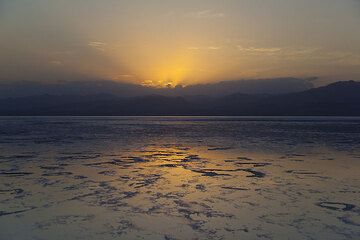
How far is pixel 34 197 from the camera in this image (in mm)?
9070

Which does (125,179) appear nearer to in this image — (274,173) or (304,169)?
(274,173)

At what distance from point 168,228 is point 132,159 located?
9648 mm

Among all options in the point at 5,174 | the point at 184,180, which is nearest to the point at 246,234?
the point at 184,180

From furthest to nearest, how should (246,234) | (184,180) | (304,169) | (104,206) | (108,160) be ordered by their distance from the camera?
(108,160) < (304,169) < (184,180) < (104,206) < (246,234)

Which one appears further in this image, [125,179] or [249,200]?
[125,179]

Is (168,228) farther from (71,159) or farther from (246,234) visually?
(71,159)

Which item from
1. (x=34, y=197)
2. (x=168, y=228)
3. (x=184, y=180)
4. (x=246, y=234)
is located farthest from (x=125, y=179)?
(x=246, y=234)

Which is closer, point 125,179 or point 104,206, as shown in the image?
point 104,206

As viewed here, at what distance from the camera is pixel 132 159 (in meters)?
16.3

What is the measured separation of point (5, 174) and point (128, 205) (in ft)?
19.4

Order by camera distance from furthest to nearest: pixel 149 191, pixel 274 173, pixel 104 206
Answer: pixel 274 173, pixel 149 191, pixel 104 206

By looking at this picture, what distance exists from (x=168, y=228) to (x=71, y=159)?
10.2 meters

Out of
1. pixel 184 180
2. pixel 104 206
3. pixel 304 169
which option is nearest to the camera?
pixel 104 206

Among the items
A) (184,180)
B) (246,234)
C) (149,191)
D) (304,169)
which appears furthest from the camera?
(304,169)
